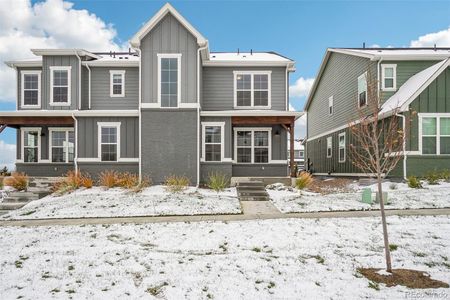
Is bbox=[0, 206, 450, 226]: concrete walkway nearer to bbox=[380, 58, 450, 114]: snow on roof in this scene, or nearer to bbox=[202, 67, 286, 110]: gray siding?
bbox=[380, 58, 450, 114]: snow on roof

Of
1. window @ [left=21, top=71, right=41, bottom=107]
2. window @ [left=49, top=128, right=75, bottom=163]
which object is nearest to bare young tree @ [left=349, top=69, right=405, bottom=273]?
window @ [left=49, top=128, right=75, bottom=163]

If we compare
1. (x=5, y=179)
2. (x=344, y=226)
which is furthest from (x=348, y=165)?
(x=5, y=179)

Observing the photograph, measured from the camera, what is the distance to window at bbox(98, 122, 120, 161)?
1683cm

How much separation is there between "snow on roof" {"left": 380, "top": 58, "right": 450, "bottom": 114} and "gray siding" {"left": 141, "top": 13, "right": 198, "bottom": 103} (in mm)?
9270

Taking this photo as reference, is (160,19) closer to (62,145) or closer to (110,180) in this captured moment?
(110,180)

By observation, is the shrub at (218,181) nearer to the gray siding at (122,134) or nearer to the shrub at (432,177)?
the gray siding at (122,134)

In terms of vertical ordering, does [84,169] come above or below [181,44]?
below

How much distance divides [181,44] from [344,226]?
11.5 meters

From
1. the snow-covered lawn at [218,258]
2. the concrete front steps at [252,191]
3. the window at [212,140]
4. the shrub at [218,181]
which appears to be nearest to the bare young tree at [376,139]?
the snow-covered lawn at [218,258]

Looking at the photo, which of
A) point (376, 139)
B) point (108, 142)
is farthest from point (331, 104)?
point (376, 139)

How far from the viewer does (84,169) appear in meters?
16.7

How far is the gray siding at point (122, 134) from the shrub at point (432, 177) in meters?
13.6

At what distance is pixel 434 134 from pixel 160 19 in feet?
46.5

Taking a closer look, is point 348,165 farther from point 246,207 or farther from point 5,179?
point 5,179
